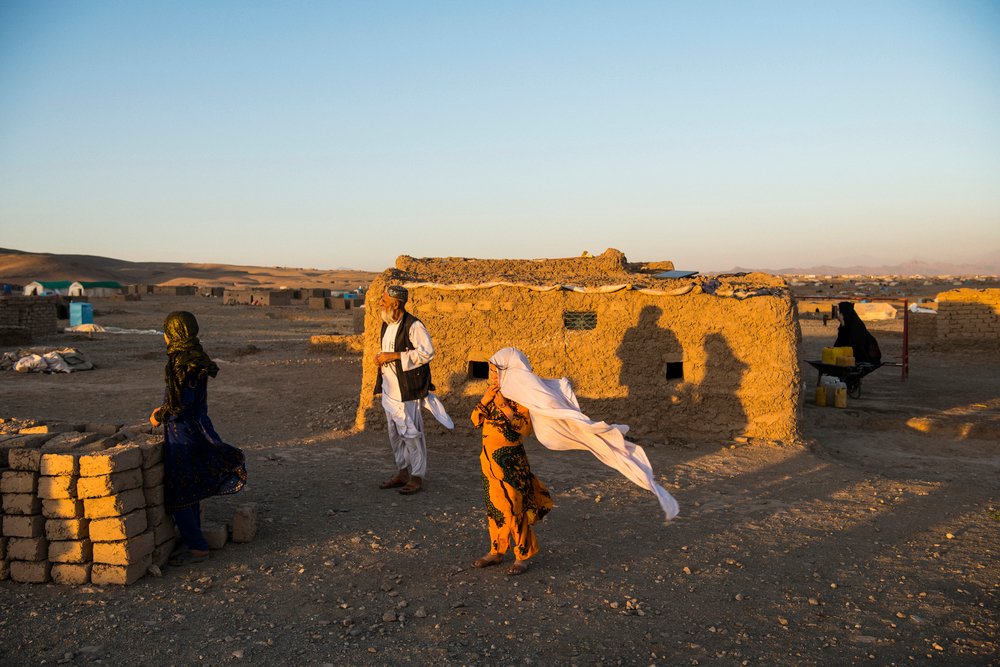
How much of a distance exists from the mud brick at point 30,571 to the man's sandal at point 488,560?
8.13 ft

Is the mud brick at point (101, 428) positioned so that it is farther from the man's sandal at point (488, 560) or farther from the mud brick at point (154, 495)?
the man's sandal at point (488, 560)

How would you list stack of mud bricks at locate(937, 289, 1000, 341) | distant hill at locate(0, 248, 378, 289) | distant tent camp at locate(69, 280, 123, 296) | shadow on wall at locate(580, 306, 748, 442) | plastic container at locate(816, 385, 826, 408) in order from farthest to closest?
distant hill at locate(0, 248, 378, 289) < distant tent camp at locate(69, 280, 123, 296) < stack of mud bricks at locate(937, 289, 1000, 341) < plastic container at locate(816, 385, 826, 408) < shadow on wall at locate(580, 306, 748, 442)

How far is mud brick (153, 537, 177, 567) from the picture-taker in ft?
14.2

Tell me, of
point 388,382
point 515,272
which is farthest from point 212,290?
point 388,382

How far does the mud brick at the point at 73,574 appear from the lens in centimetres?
411

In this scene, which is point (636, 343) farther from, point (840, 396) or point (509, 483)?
point (840, 396)

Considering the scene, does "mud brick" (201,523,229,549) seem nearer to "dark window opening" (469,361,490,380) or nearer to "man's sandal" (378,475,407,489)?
"man's sandal" (378,475,407,489)

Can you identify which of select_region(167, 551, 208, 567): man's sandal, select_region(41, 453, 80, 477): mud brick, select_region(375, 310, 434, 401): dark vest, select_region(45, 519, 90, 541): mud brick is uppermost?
select_region(375, 310, 434, 401): dark vest

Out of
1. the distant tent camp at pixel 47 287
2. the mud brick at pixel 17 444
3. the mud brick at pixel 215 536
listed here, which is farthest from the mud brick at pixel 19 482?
the distant tent camp at pixel 47 287

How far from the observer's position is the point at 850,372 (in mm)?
10938

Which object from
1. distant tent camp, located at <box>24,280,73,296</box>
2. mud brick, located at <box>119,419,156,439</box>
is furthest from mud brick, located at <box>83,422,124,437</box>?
distant tent camp, located at <box>24,280,73,296</box>

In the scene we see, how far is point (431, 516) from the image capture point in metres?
5.41

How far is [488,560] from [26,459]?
2758 mm

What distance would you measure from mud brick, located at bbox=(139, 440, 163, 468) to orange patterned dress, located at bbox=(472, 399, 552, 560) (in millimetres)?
1943
